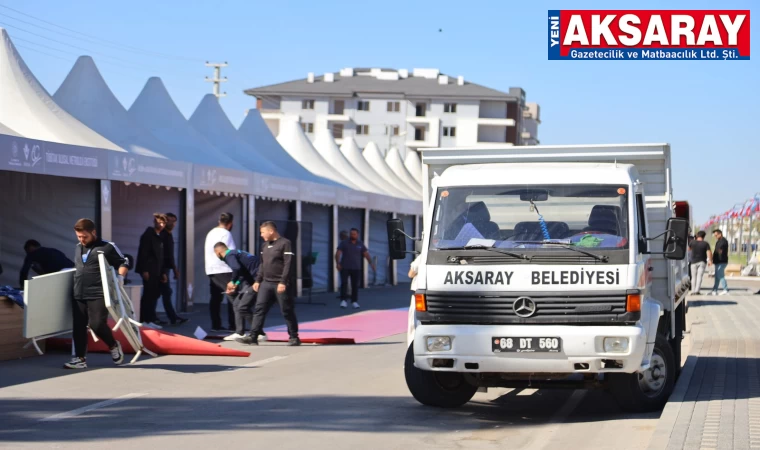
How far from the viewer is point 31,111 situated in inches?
746

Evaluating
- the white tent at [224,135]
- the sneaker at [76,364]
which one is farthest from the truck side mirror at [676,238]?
the white tent at [224,135]

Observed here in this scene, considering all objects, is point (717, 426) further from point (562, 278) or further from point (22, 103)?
point (22, 103)

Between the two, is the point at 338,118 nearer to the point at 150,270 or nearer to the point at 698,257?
the point at 698,257

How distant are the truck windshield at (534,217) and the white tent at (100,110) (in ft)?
40.8

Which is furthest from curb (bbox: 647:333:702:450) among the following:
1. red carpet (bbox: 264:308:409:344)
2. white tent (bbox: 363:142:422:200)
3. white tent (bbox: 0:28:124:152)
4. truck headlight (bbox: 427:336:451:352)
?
white tent (bbox: 363:142:422:200)

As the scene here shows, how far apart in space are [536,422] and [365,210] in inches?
1002

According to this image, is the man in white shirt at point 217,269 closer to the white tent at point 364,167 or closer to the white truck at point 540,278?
the white truck at point 540,278

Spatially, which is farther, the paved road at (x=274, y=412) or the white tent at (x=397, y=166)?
the white tent at (x=397, y=166)

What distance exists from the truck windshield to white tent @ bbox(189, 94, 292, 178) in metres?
18.9

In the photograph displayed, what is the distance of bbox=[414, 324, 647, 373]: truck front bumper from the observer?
358 inches

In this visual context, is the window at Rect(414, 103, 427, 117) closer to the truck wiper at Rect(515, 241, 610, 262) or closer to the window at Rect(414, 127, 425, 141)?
the window at Rect(414, 127, 425, 141)

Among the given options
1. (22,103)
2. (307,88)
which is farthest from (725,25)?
(307,88)

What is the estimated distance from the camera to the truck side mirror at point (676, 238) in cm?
980

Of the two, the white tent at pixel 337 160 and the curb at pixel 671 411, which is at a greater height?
the white tent at pixel 337 160
